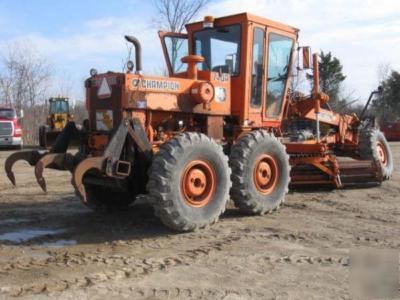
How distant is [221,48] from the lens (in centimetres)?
892

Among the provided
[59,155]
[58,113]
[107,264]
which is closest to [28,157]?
[59,155]

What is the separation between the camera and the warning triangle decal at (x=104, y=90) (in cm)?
744

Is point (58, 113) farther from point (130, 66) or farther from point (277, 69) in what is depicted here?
point (130, 66)

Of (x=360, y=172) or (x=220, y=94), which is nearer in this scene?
(x=220, y=94)

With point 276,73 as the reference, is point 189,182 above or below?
below

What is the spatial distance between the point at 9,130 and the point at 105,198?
18247 mm

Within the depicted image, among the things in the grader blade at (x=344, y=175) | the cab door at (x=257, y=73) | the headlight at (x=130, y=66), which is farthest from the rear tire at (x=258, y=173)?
the grader blade at (x=344, y=175)

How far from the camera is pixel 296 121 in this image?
37.4 feet

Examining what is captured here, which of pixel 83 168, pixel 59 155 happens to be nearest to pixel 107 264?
pixel 83 168

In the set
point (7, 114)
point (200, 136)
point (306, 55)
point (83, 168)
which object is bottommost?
point (83, 168)

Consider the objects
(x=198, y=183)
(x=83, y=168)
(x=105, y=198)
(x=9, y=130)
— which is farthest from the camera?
(x=9, y=130)

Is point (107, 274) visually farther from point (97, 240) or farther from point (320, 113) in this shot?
point (320, 113)

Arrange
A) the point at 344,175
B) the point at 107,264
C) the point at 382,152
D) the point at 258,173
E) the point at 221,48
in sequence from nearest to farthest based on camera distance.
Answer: the point at 107,264 → the point at 258,173 → the point at 221,48 → the point at 344,175 → the point at 382,152

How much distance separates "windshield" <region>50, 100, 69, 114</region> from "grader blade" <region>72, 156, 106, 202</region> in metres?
22.0
